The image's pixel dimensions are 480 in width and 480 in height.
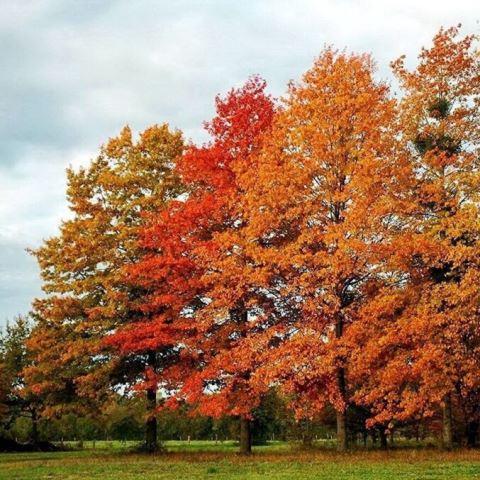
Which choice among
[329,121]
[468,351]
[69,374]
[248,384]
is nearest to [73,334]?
[69,374]

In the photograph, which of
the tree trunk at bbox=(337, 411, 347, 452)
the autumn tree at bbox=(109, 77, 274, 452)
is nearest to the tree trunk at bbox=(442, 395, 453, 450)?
the tree trunk at bbox=(337, 411, 347, 452)

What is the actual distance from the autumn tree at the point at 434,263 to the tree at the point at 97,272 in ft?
40.2

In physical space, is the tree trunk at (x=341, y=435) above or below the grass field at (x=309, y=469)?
above

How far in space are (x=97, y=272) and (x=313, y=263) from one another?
13345 millimetres

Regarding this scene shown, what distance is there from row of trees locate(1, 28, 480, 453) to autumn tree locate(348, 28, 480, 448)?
77 millimetres

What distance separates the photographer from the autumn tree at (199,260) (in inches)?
1077

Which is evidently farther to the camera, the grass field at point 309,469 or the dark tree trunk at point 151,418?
the dark tree trunk at point 151,418

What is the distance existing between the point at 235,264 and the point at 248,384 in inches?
205

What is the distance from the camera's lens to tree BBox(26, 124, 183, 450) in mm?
31500

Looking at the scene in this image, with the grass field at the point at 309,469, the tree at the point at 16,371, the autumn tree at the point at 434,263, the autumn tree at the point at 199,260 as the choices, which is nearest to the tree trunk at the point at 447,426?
the autumn tree at the point at 434,263

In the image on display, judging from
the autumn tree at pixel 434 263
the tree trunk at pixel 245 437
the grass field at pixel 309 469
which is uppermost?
the autumn tree at pixel 434 263

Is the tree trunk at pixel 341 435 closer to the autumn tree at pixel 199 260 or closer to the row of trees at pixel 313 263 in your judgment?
the row of trees at pixel 313 263

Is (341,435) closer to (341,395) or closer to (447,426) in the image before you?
(341,395)

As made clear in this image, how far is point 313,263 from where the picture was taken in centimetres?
2384
